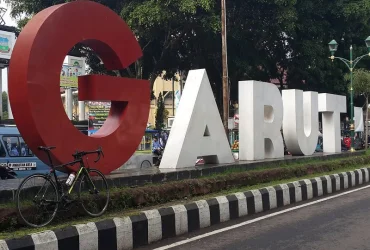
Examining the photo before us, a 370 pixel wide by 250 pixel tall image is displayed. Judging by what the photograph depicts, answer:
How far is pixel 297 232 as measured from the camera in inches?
259

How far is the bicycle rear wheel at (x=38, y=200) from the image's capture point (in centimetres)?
541

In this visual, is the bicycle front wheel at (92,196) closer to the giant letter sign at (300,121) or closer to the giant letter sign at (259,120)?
Answer: the giant letter sign at (259,120)

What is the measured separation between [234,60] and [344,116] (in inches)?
460

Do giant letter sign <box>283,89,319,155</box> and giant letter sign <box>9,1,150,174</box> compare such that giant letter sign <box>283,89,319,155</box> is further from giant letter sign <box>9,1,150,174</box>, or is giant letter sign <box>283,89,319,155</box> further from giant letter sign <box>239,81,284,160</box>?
giant letter sign <box>9,1,150,174</box>

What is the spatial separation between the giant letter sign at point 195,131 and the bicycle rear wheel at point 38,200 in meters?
A: 3.72

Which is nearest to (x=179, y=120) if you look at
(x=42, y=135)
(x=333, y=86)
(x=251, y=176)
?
(x=251, y=176)

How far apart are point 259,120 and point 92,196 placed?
595cm

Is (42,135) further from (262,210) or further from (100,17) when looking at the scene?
(262,210)

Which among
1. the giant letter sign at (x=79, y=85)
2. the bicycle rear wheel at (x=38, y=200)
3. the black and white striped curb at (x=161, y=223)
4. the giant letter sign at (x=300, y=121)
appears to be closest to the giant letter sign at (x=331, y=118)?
the giant letter sign at (x=300, y=121)

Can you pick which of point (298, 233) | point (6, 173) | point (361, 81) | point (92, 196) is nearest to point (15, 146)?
point (6, 173)

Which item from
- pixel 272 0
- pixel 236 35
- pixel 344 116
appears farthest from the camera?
pixel 344 116

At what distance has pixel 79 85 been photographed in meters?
7.44

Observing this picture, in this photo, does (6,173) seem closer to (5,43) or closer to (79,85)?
(79,85)

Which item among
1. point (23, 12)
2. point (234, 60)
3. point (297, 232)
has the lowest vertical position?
point (297, 232)
